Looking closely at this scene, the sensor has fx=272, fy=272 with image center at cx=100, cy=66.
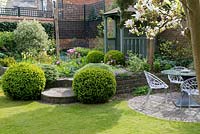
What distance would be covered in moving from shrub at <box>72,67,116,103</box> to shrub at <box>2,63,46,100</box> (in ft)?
3.68

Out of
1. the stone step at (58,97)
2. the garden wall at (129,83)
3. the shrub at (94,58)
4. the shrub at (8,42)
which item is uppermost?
the shrub at (8,42)

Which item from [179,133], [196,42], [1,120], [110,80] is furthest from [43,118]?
[196,42]

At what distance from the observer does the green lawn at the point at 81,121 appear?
198 inches

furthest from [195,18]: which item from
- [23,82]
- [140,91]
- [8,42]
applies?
[8,42]

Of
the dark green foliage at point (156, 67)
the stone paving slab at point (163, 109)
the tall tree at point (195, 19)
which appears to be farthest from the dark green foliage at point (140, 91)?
the tall tree at point (195, 19)

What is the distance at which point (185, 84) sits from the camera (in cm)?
615

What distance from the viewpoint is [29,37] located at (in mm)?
13734

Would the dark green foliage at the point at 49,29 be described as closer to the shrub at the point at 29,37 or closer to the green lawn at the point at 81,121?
the shrub at the point at 29,37

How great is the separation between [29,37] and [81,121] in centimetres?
911

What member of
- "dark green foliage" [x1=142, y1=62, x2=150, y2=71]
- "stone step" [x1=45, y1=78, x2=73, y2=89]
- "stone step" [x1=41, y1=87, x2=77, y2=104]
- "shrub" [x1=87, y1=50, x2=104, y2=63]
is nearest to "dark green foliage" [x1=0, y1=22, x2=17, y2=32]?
"shrub" [x1=87, y1=50, x2=104, y2=63]

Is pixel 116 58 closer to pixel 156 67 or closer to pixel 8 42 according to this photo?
pixel 156 67

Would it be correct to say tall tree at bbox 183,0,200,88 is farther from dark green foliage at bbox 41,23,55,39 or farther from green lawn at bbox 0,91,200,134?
dark green foliage at bbox 41,23,55,39

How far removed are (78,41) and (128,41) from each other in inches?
268

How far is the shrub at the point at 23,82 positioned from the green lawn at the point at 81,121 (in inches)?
18.8
